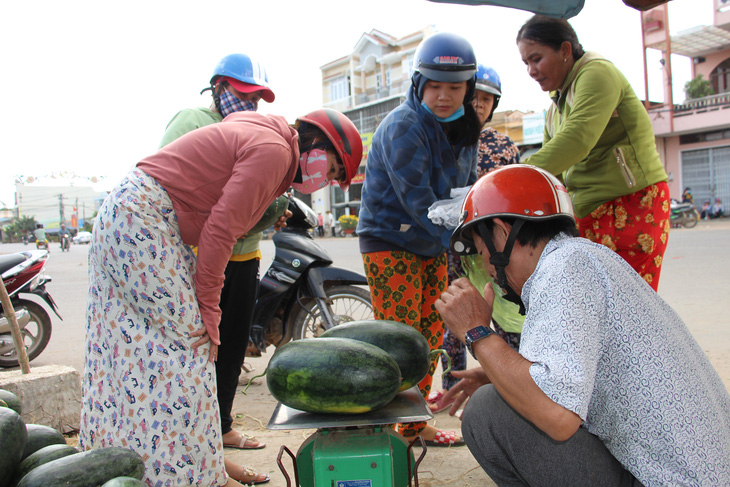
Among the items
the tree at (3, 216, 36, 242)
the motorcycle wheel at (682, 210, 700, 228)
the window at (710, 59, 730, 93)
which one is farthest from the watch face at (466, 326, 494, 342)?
the tree at (3, 216, 36, 242)

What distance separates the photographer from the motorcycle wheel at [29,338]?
4.76 metres

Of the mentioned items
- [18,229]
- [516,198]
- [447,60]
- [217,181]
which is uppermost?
[18,229]

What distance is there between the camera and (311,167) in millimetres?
2209

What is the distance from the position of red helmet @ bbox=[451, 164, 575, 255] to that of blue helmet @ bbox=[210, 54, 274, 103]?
1545mm

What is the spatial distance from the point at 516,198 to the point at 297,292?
296 centimetres

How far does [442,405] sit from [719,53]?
103ft

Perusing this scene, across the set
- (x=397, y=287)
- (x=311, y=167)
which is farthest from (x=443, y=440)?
(x=311, y=167)

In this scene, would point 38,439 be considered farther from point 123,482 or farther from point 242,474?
point 242,474

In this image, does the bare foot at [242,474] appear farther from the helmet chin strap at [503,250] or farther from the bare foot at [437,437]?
the helmet chin strap at [503,250]

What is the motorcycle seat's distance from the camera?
486cm

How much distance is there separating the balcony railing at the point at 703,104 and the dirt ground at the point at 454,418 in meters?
19.4

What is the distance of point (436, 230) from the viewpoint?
2.60m

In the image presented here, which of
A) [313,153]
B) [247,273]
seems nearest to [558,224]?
[313,153]

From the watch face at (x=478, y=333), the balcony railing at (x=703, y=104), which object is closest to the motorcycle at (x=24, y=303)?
the watch face at (x=478, y=333)
